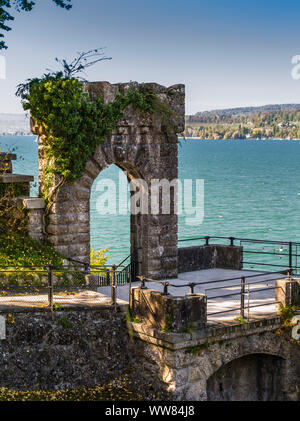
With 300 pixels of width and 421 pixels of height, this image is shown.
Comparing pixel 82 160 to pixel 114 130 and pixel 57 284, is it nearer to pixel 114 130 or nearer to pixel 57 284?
pixel 114 130

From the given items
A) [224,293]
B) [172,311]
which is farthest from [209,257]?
[172,311]

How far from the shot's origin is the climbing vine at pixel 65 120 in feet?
48.3

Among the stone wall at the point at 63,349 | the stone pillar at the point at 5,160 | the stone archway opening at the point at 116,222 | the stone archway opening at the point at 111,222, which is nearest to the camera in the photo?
the stone wall at the point at 63,349

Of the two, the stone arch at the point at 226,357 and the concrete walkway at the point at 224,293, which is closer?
the stone arch at the point at 226,357

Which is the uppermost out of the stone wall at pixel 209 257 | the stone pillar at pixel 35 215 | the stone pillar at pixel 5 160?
the stone pillar at pixel 5 160

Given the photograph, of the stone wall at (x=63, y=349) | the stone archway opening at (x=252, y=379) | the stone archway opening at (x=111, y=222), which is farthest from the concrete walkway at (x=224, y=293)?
the stone archway opening at (x=111, y=222)

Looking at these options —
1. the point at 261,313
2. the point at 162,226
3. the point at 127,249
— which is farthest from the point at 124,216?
the point at 261,313

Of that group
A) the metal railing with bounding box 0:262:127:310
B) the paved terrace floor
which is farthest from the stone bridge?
the metal railing with bounding box 0:262:127:310

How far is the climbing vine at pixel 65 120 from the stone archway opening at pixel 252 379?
5638mm

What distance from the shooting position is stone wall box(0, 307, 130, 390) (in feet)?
38.9

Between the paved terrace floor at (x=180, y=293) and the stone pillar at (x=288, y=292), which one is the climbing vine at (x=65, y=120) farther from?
the stone pillar at (x=288, y=292)

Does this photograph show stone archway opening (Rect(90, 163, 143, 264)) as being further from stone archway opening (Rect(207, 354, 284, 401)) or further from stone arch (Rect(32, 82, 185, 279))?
stone archway opening (Rect(207, 354, 284, 401))

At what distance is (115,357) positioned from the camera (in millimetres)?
12594
